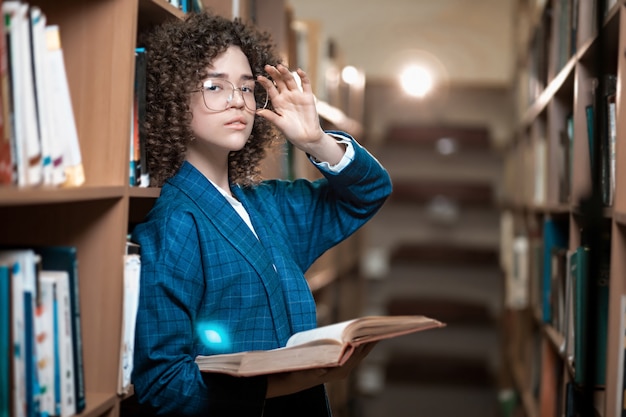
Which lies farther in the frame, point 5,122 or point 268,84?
point 268,84

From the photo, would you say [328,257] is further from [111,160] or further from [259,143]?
[111,160]

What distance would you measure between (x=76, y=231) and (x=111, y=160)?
0.42ft

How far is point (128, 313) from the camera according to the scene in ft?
4.01

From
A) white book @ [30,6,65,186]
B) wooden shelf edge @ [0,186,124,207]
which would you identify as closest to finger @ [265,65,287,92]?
wooden shelf edge @ [0,186,124,207]

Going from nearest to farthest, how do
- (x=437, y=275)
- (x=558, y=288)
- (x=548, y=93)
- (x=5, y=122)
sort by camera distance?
(x=5, y=122) < (x=558, y=288) < (x=548, y=93) < (x=437, y=275)

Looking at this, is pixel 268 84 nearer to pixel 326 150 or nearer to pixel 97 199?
pixel 326 150

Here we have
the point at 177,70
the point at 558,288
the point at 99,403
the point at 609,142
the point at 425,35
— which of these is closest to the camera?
the point at 99,403

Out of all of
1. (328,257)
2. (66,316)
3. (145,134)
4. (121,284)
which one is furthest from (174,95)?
(328,257)

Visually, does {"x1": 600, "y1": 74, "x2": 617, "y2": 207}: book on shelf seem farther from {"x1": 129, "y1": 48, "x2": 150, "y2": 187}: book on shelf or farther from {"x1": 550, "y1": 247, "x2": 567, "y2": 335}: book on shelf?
{"x1": 129, "y1": 48, "x2": 150, "y2": 187}: book on shelf

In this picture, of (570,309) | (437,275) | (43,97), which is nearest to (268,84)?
(43,97)

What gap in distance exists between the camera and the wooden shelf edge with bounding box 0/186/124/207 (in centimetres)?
88

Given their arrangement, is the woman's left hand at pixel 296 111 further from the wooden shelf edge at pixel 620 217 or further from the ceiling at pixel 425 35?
the ceiling at pixel 425 35

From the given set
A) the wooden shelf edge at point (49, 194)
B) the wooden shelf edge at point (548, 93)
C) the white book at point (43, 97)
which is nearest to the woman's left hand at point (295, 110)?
the wooden shelf edge at point (49, 194)

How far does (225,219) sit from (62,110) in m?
0.38
